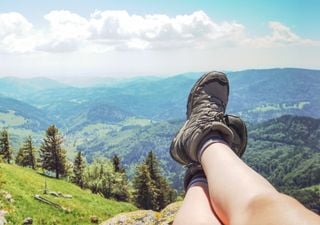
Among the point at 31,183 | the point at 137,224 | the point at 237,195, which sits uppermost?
the point at 237,195

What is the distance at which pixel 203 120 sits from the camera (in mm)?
7219

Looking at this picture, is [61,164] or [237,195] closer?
[237,195]

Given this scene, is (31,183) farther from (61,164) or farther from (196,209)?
(196,209)

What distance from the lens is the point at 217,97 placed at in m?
9.41

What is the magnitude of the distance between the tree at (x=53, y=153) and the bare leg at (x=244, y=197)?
173 ft

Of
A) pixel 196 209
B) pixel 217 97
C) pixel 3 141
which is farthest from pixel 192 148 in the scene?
pixel 3 141

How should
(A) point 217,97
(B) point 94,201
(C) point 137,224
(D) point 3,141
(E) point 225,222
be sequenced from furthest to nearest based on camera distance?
(D) point 3,141, (B) point 94,201, (A) point 217,97, (C) point 137,224, (E) point 225,222

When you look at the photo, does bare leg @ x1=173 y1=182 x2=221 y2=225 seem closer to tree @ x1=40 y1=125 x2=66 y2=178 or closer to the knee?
the knee

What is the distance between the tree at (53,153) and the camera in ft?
185

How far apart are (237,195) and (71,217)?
76.5ft

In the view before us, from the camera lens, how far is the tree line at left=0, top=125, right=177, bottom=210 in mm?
53156

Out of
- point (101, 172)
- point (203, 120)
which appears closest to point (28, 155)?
point (101, 172)

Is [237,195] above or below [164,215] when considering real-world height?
A: above

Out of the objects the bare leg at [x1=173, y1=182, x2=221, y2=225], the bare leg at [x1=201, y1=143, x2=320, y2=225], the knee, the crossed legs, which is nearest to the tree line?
the bare leg at [x1=173, y1=182, x2=221, y2=225]
